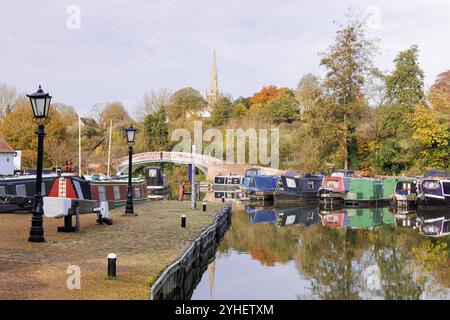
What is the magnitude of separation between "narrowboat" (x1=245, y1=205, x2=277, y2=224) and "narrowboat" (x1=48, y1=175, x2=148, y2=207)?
641 cm

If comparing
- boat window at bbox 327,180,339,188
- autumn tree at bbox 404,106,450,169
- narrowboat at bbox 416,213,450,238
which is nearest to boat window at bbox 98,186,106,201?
narrowboat at bbox 416,213,450,238

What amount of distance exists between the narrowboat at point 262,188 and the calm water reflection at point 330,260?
12.3m

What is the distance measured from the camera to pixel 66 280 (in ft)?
29.3

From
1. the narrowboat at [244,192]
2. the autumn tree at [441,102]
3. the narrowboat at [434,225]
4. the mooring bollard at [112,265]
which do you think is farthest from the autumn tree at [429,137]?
the mooring bollard at [112,265]

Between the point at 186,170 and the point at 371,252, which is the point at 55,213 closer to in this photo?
the point at 371,252

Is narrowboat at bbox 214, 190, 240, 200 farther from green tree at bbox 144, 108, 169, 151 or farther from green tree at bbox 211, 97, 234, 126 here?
green tree at bbox 211, 97, 234, 126

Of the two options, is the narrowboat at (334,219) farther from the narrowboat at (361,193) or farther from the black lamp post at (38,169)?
the black lamp post at (38,169)

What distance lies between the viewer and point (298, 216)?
31.7 m

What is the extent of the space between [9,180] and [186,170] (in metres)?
45.3

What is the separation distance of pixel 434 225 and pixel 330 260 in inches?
497

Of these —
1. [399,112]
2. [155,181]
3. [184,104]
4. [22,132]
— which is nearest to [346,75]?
[399,112]

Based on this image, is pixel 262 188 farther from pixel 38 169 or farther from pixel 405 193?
pixel 38 169

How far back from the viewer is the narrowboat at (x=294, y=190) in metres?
41.0
